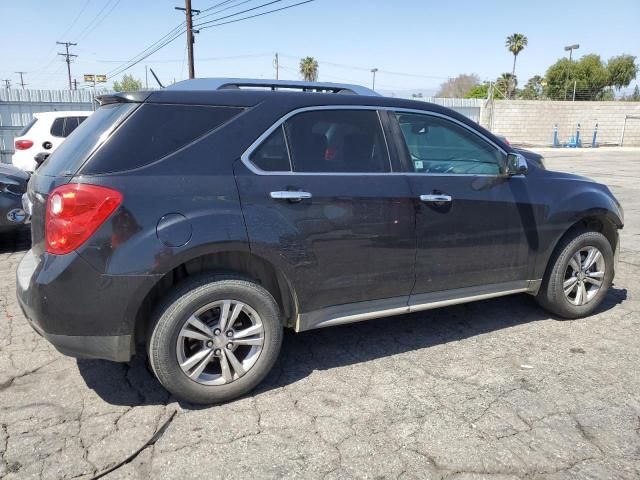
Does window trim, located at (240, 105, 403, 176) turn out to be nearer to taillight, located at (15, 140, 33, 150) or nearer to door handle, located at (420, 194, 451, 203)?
door handle, located at (420, 194, 451, 203)

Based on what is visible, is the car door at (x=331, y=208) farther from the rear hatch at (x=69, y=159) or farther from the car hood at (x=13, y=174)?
the car hood at (x=13, y=174)

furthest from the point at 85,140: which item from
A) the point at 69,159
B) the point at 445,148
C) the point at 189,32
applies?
the point at 189,32

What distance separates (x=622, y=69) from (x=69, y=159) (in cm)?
6384

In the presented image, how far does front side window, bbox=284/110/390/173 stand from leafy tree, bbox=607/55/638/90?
6227cm

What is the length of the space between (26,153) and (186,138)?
9525mm

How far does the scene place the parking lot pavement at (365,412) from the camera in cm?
251

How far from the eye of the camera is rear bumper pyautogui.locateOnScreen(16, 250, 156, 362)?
2.64 meters

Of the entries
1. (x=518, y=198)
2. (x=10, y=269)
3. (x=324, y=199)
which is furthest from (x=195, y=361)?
(x=10, y=269)

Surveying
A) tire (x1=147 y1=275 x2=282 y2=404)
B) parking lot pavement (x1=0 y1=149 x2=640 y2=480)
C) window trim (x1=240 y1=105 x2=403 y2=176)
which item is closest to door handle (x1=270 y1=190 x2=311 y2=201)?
window trim (x1=240 y1=105 x2=403 y2=176)

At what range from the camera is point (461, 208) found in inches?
141

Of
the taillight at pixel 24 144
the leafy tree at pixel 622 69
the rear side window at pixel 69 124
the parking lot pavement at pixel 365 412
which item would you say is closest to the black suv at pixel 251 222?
the parking lot pavement at pixel 365 412

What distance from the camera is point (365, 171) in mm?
3320

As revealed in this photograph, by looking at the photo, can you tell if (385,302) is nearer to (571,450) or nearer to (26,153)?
(571,450)

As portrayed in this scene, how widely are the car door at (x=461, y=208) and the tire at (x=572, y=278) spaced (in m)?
0.35
